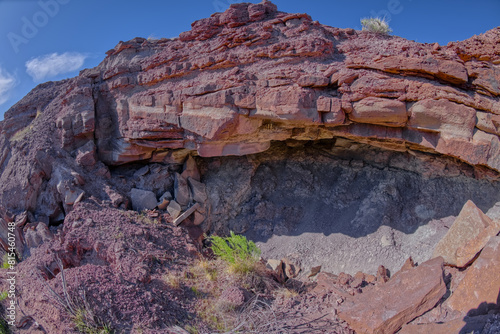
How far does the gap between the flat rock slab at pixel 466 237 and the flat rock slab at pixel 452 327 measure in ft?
3.37

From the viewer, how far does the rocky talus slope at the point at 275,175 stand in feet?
14.0

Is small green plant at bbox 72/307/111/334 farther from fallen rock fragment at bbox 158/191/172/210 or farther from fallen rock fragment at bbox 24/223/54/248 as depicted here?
fallen rock fragment at bbox 158/191/172/210

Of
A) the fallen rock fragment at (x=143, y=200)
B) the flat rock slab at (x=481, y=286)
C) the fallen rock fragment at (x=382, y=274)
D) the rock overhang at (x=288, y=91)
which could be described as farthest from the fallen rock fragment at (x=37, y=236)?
the flat rock slab at (x=481, y=286)

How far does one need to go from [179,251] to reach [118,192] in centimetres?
199

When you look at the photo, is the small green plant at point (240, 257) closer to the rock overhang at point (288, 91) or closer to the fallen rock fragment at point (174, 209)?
the fallen rock fragment at point (174, 209)

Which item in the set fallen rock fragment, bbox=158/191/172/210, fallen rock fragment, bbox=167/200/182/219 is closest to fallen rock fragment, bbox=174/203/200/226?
fallen rock fragment, bbox=167/200/182/219

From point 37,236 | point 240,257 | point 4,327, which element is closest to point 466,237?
point 240,257

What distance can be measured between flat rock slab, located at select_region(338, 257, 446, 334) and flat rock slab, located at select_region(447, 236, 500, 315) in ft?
0.71

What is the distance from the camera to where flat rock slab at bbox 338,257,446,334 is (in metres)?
3.84

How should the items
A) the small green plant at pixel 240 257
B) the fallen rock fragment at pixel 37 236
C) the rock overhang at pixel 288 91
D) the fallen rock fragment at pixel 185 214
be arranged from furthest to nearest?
the fallen rock fragment at pixel 185 214, the fallen rock fragment at pixel 37 236, the small green plant at pixel 240 257, the rock overhang at pixel 288 91

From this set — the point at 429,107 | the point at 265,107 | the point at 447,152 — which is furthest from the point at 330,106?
the point at 447,152

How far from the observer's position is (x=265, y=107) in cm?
555

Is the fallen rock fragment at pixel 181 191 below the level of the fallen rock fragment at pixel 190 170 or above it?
below

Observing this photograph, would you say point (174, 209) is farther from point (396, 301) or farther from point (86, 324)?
point (396, 301)
